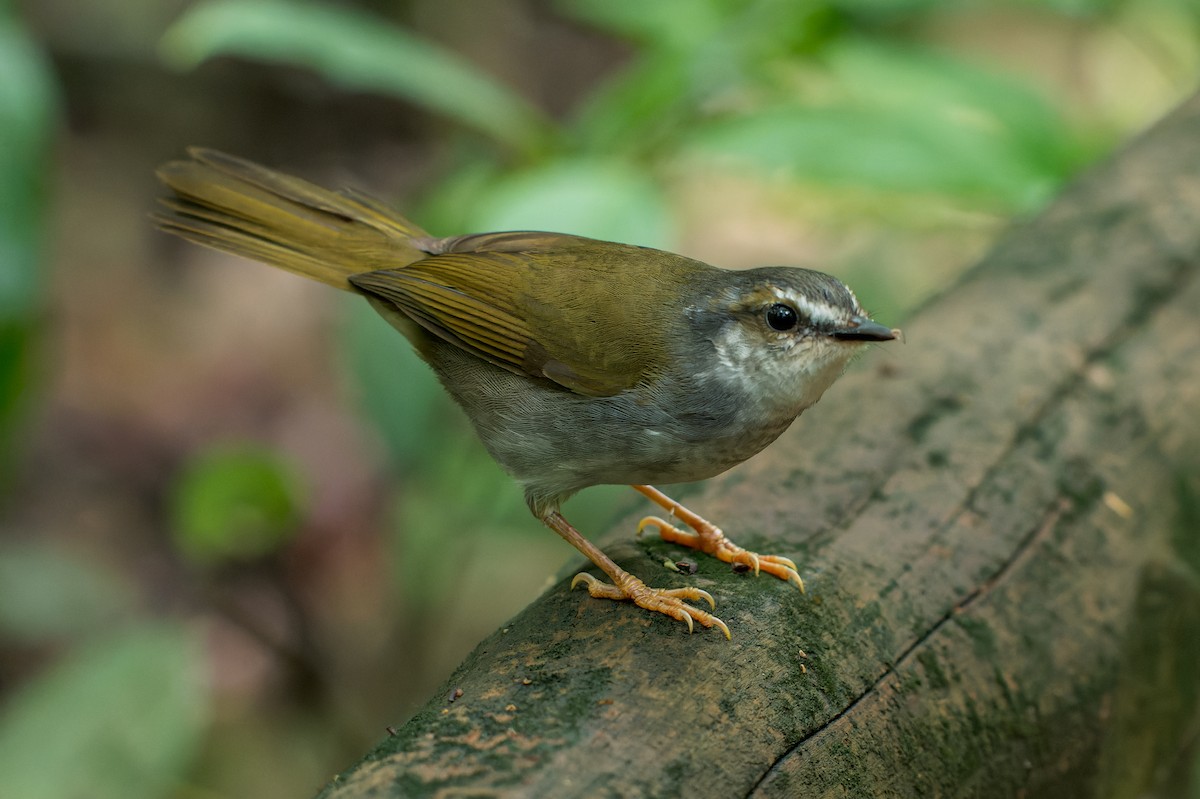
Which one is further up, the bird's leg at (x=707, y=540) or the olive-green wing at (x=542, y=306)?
the olive-green wing at (x=542, y=306)

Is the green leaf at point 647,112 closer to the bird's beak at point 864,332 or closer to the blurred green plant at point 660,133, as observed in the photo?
the blurred green plant at point 660,133

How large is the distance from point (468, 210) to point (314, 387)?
2.98 m

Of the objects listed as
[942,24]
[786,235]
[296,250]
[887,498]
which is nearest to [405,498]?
[296,250]

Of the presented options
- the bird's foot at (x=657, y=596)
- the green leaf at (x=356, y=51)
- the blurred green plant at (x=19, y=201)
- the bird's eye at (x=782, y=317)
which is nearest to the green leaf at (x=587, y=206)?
the green leaf at (x=356, y=51)

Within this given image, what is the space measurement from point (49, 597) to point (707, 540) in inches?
131

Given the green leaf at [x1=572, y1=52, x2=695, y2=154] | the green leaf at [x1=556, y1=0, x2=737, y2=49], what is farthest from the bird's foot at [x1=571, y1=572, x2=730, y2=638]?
the green leaf at [x1=556, y1=0, x2=737, y2=49]

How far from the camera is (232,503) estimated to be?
405cm

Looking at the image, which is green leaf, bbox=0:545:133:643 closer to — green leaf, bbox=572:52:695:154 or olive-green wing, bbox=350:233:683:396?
olive-green wing, bbox=350:233:683:396

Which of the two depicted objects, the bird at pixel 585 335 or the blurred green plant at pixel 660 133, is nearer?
the bird at pixel 585 335

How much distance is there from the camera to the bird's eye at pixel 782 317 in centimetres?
270

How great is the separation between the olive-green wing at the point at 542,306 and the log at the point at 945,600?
0.41 metres

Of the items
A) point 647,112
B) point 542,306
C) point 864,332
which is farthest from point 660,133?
point 864,332

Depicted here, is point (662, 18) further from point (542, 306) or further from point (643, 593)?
point (643, 593)

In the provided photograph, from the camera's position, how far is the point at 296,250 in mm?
3312
